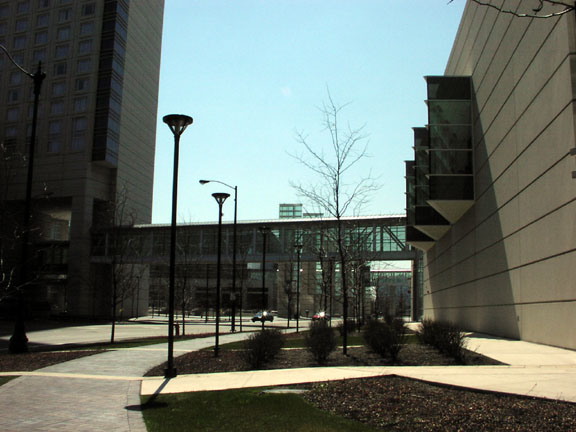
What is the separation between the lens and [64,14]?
72.8 metres

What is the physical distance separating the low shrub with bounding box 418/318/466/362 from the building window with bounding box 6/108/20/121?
7129 centimetres

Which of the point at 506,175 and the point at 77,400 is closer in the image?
the point at 77,400

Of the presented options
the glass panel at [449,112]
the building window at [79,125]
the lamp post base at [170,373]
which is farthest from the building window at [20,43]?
the lamp post base at [170,373]

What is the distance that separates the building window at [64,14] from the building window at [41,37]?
2837 mm

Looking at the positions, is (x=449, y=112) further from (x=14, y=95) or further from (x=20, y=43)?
(x=20, y=43)

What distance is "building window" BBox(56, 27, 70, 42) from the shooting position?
72062 millimetres

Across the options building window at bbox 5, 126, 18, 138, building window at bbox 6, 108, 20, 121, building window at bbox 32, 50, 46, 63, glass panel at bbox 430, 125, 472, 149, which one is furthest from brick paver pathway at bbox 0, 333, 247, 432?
building window at bbox 32, 50, 46, 63

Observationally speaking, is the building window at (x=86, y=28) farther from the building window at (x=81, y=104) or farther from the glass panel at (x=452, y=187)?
the glass panel at (x=452, y=187)

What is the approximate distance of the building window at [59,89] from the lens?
71.3m

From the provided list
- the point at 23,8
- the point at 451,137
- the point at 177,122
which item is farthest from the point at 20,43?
the point at 177,122

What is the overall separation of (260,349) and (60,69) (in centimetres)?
6974

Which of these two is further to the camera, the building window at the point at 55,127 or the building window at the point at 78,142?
the building window at the point at 55,127

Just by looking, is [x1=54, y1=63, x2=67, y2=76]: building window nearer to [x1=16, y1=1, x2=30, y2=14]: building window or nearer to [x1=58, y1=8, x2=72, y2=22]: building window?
[x1=58, y1=8, x2=72, y2=22]: building window

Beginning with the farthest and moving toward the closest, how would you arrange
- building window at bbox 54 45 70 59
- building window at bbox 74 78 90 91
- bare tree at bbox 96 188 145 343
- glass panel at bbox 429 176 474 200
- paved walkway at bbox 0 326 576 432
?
building window at bbox 54 45 70 59 → building window at bbox 74 78 90 91 → glass panel at bbox 429 176 474 200 → bare tree at bbox 96 188 145 343 → paved walkway at bbox 0 326 576 432
